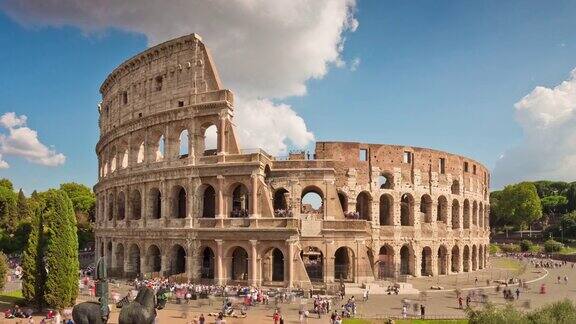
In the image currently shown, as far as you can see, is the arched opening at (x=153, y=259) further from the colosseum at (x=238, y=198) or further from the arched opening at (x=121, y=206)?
the arched opening at (x=121, y=206)

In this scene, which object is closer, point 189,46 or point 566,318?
point 566,318

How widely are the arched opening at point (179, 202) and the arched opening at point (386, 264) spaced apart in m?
17.0

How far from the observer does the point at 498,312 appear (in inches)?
730

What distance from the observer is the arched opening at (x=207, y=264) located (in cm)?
3612

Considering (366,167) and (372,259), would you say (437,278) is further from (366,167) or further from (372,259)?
(366,167)

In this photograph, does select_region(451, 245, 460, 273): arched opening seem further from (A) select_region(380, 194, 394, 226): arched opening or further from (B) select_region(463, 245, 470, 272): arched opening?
(A) select_region(380, 194, 394, 226): arched opening

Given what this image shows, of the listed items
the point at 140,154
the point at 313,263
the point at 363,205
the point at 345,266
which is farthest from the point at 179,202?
the point at 363,205

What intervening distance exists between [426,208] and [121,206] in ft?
92.7

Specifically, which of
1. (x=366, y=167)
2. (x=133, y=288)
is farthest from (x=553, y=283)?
(x=133, y=288)

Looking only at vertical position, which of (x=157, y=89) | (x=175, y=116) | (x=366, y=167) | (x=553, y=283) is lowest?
(x=553, y=283)

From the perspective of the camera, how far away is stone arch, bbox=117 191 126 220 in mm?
42244

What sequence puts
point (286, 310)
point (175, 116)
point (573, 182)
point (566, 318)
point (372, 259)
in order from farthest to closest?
point (573, 182), point (372, 259), point (175, 116), point (286, 310), point (566, 318)

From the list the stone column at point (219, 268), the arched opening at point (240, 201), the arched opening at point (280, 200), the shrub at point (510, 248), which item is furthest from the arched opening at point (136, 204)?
the shrub at point (510, 248)

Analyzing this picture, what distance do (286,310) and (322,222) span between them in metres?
9.05
